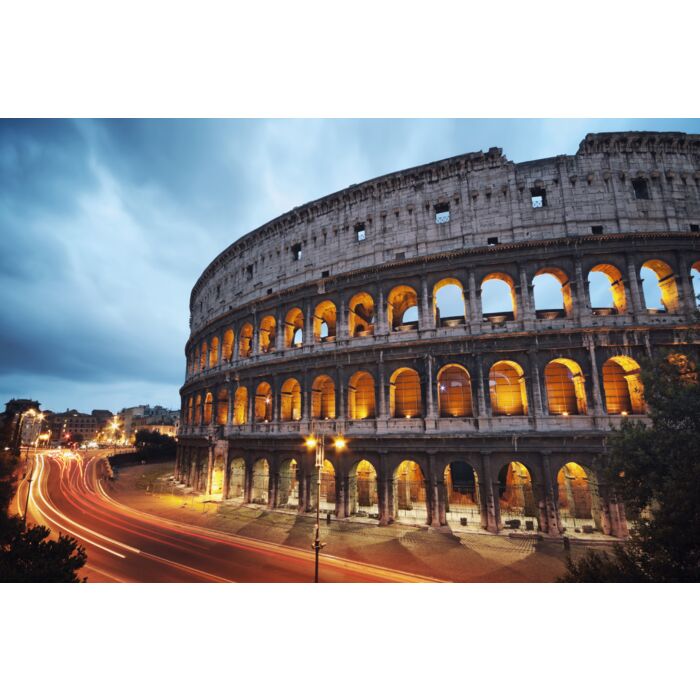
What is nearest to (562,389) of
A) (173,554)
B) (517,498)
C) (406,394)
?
(517,498)

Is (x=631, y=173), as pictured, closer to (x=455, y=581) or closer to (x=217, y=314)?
(x=455, y=581)

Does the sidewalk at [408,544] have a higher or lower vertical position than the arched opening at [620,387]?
lower

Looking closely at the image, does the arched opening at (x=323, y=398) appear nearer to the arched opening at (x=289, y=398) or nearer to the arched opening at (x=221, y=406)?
the arched opening at (x=289, y=398)

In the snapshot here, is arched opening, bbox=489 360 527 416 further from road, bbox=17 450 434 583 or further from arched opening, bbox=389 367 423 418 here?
road, bbox=17 450 434 583

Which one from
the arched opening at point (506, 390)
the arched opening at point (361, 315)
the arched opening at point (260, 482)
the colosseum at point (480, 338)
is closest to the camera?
the colosseum at point (480, 338)

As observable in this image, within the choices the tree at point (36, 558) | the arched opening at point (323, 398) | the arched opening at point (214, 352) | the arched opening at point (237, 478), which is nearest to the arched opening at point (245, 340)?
the arched opening at point (214, 352)

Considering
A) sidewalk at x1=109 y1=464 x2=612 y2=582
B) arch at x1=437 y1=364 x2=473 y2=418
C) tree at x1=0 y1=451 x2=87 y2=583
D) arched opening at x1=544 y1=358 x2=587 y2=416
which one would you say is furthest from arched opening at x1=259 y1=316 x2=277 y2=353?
arched opening at x1=544 y1=358 x2=587 y2=416

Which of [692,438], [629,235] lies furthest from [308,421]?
[629,235]
